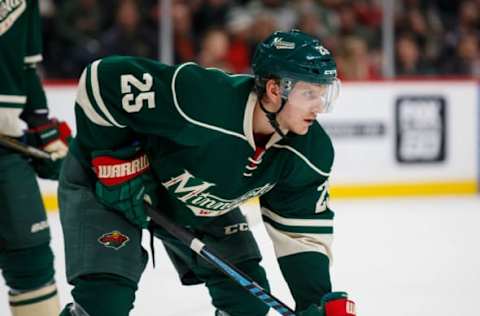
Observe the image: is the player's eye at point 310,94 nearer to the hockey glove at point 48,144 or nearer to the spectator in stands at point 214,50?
the hockey glove at point 48,144

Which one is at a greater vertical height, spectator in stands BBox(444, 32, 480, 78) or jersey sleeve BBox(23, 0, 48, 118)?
jersey sleeve BBox(23, 0, 48, 118)

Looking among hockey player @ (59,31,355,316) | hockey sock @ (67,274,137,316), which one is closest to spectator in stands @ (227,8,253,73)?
hockey player @ (59,31,355,316)

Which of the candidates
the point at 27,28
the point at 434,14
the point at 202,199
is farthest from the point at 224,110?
the point at 434,14

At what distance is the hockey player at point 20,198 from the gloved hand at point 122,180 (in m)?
0.36

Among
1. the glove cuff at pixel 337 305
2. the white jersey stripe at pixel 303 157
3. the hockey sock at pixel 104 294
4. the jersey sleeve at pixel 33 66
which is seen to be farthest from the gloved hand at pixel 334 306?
the jersey sleeve at pixel 33 66

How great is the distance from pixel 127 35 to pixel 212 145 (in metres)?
3.66

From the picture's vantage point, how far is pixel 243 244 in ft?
7.63

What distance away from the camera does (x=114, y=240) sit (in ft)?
6.90

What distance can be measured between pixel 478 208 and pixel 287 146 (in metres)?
3.73

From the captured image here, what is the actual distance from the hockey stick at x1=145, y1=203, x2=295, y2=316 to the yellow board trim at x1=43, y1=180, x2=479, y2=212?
11.9 ft

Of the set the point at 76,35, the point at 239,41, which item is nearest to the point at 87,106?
the point at 76,35

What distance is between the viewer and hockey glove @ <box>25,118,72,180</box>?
2611 mm

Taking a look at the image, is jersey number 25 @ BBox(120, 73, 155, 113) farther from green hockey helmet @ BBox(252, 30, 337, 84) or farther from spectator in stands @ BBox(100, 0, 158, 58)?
spectator in stands @ BBox(100, 0, 158, 58)

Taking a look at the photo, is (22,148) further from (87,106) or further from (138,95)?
(138,95)
